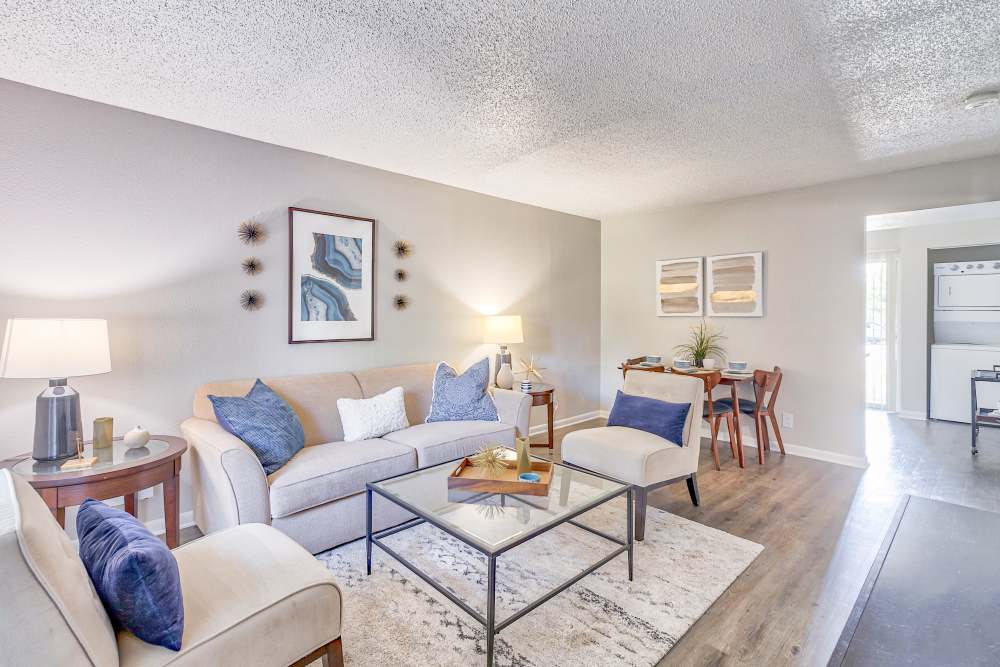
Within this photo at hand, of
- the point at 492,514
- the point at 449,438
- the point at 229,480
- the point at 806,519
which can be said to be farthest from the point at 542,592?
the point at 806,519

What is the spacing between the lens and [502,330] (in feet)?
14.0

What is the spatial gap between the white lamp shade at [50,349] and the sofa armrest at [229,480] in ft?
1.89

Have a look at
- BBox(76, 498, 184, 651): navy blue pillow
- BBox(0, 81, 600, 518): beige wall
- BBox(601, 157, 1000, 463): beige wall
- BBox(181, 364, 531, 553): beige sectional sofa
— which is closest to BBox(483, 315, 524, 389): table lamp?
BBox(0, 81, 600, 518): beige wall

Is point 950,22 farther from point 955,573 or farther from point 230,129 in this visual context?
point 230,129

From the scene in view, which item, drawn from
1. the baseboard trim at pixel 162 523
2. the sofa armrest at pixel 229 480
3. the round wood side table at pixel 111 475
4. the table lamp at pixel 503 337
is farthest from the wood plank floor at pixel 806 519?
the table lamp at pixel 503 337

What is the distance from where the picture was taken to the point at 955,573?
89.3 inches

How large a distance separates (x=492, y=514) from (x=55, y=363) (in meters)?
1.99

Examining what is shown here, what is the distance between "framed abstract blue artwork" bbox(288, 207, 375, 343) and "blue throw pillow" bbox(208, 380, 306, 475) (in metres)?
0.69

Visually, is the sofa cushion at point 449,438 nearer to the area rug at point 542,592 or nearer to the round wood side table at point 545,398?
the area rug at point 542,592

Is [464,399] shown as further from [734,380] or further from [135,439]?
[734,380]

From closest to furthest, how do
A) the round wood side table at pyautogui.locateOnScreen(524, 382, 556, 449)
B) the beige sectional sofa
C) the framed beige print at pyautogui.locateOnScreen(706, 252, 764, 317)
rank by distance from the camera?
Answer: the beige sectional sofa → the round wood side table at pyautogui.locateOnScreen(524, 382, 556, 449) → the framed beige print at pyautogui.locateOnScreen(706, 252, 764, 317)

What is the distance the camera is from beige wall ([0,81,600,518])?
2369 mm

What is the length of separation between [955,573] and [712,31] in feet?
8.97

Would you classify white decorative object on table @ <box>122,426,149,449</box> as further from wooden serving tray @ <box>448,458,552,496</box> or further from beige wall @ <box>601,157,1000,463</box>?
beige wall @ <box>601,157,1000,463</box>
